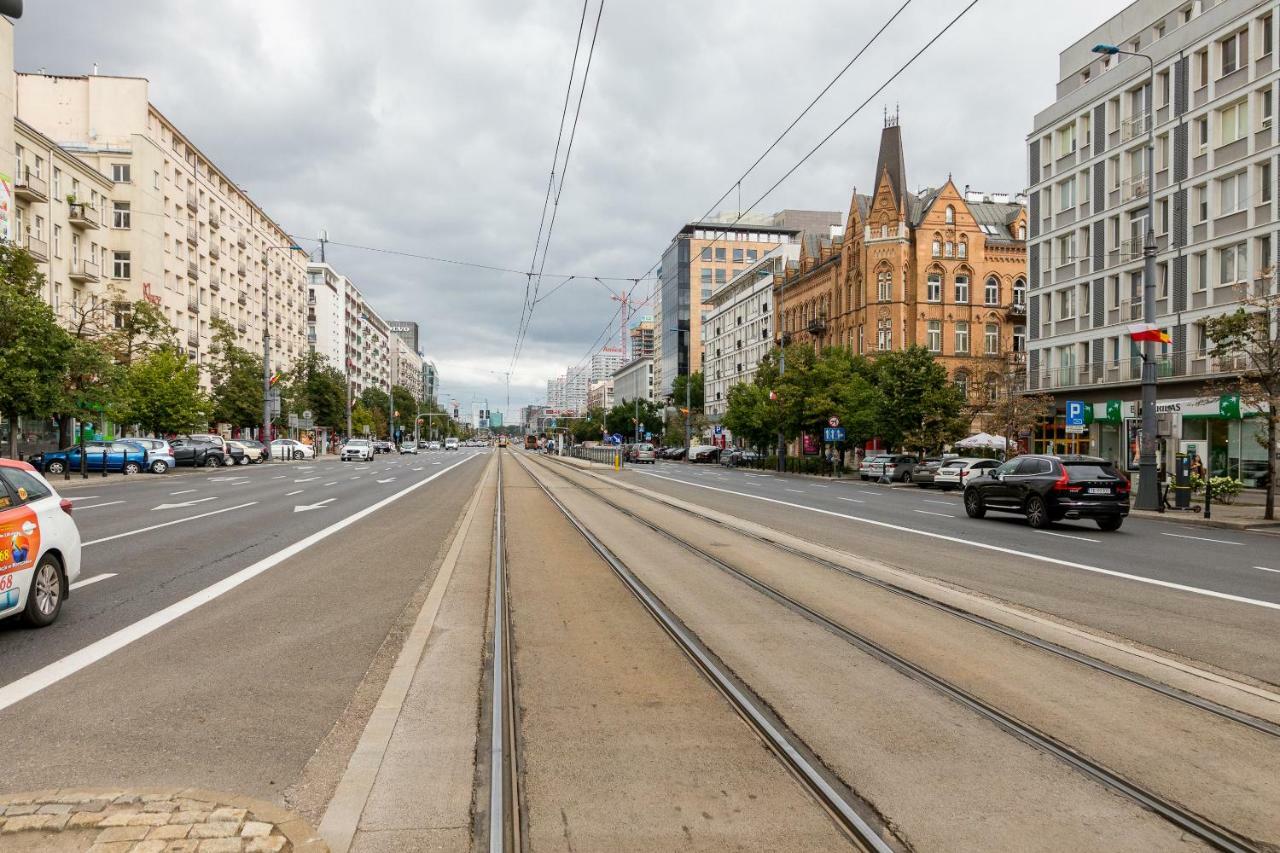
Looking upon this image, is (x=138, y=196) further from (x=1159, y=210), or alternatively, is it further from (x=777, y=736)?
(x=777, y=736)

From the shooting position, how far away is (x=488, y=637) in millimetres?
7578

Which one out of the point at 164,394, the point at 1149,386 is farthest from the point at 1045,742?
the point at 164,394

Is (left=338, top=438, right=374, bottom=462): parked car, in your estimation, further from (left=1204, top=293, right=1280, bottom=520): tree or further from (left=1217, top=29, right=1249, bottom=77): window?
(left=1204, top=293, right=1280, bottom=520): tree

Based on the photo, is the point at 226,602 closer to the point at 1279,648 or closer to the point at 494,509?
the point at 1279,648

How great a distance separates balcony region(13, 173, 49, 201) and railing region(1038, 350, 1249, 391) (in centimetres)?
5180

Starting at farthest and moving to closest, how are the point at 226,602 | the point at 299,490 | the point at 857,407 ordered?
the point at 857,407
the point at 299,490
the point at 226,602

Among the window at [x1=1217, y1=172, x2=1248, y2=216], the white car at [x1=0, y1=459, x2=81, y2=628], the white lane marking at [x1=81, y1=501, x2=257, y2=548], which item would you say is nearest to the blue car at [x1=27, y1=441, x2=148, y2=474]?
the white lane marking at [x1=81, y1=501, x2=257, y2=548]

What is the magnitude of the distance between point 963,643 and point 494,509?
50.8 feet

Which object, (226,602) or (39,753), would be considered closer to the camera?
(39,753)

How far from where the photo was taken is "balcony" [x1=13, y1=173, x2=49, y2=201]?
4259 centimetres

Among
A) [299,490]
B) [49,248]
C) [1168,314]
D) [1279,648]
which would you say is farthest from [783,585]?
[49,248]

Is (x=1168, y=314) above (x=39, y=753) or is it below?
above

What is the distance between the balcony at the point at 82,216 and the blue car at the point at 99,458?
50.1 feet

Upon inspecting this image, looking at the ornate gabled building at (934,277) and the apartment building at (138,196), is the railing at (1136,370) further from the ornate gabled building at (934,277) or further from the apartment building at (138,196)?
the apartment building at (138,196)
